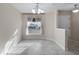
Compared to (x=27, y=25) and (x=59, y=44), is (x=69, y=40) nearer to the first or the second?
(x=59, y=44)

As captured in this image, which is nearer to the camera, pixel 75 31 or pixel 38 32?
pixel 38 32

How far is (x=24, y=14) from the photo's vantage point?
409 centimetres

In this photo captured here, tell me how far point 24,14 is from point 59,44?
1818 mm

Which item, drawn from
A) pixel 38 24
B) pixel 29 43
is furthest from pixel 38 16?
pixel 29 43

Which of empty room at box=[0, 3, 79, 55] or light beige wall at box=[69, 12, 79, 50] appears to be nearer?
empty room at box=[0, 3, 79, 55]

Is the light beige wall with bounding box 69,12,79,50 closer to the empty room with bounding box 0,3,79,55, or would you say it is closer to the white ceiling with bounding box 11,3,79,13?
the empty room with bounding box 0,3,79,55

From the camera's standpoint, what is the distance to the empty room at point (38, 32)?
375 cm

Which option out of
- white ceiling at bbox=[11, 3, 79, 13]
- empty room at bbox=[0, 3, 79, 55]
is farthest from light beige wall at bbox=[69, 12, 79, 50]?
white ceiling at bbox=[11, 3, 79, 13]

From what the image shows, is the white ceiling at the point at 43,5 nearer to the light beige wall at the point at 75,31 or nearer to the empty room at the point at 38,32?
the empty room at the point at 38,32

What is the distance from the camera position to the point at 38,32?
404 centimetres

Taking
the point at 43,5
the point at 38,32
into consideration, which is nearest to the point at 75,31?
the point at 38,32

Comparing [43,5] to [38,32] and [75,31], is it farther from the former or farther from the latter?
[75,31]

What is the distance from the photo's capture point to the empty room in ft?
12.3

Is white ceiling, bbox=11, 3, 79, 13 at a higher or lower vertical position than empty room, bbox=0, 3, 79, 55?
higher
